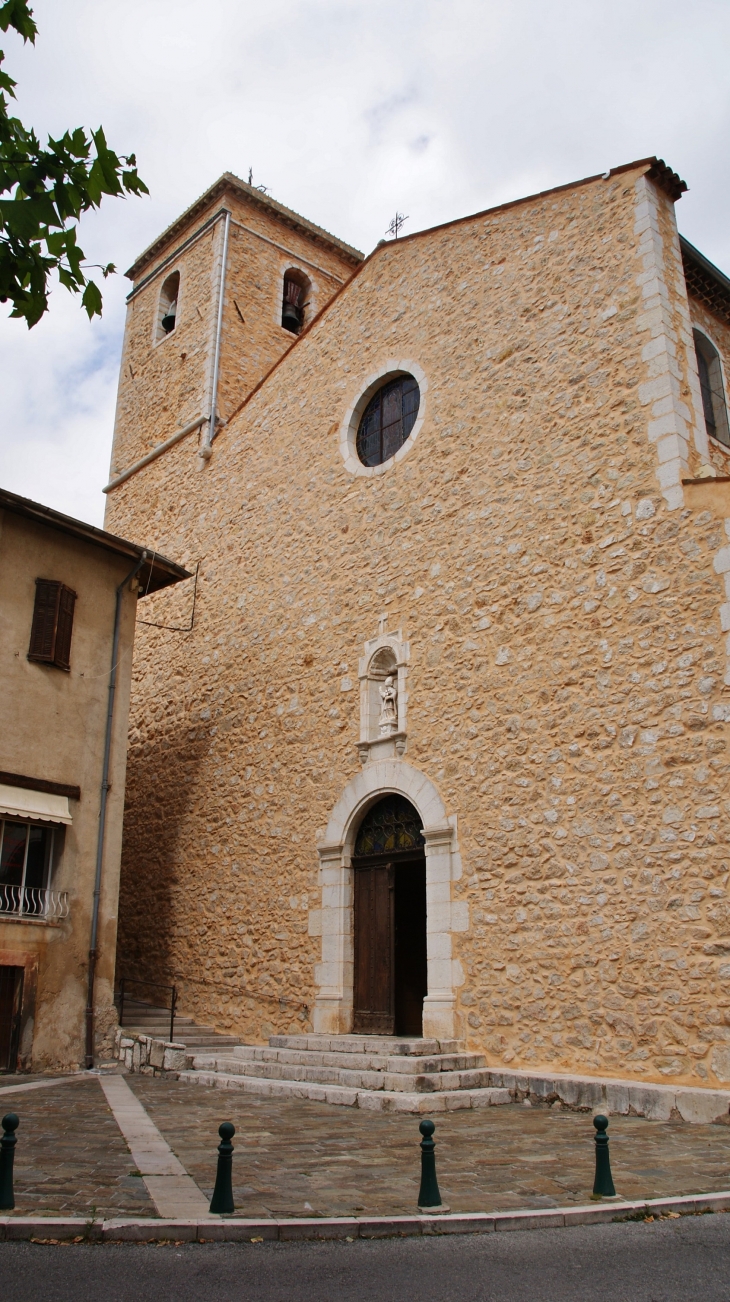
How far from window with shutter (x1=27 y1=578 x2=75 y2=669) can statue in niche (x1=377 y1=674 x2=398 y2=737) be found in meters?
3.82

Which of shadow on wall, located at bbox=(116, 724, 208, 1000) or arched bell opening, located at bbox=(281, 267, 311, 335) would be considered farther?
arched bell opening, located at bbox=(281, 267, 311, 335)

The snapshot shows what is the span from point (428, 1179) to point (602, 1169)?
0.92m

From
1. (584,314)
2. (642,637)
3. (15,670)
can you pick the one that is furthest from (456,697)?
(15,670)

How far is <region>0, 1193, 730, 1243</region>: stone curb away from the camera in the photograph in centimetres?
420

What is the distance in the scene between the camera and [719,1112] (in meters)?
7.11

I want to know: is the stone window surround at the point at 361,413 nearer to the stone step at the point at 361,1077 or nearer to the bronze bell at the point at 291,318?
the stone step at the point at 361,1077

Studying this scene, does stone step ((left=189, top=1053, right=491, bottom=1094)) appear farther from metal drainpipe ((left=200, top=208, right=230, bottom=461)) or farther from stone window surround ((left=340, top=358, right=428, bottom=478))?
metal drainpipe ((left=200, top=208, right=230, bottom=461))

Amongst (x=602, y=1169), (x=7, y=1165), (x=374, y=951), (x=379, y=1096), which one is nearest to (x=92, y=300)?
(x=7, y=1165)

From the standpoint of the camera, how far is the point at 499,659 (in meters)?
10.2

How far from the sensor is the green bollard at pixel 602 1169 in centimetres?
484

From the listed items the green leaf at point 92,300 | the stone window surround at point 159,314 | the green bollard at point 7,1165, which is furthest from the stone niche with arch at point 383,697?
the stone window surround at point 159,314

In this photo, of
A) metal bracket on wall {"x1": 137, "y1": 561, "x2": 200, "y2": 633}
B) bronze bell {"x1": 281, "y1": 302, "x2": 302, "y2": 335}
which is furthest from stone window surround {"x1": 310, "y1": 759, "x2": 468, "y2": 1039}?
bronze bell {"x1": 281, "y1": 302, "x2": 302, "y2": 335}

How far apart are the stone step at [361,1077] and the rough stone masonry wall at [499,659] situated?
633 mm

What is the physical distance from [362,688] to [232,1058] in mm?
4338
